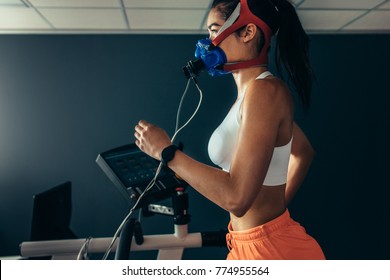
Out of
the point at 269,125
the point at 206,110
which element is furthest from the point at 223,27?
the point at 206,110

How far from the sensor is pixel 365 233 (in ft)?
10.2

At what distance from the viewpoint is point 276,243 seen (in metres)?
0.90

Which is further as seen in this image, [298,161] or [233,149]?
[298,161]

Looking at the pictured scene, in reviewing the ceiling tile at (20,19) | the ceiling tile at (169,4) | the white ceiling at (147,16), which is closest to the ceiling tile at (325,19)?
the white ceiling at (147,16)

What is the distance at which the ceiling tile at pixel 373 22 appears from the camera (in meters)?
2.70

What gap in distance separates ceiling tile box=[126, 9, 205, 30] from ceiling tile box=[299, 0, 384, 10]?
0.76 metres

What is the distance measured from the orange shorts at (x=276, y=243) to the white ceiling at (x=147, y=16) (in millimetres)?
1858

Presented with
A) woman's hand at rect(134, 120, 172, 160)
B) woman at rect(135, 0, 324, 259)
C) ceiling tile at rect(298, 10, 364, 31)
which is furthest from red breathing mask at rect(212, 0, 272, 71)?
ceiling tile at rect(298, 10, 364, 31)

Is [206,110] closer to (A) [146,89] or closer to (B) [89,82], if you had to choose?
Answer: (A) [146,89]

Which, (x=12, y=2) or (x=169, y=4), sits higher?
(x=12, y=2)

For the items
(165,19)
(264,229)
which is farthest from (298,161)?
(165,19)

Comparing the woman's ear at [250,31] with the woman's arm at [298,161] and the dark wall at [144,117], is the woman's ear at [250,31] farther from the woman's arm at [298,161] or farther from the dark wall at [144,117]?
the dark wall at [144,117]

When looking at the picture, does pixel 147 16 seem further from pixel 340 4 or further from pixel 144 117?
pixel 340 4

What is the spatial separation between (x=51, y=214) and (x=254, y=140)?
109cm
